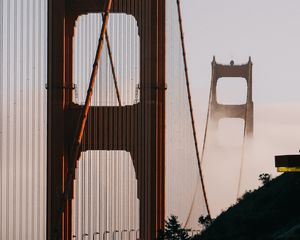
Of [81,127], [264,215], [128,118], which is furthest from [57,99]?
[264,215]

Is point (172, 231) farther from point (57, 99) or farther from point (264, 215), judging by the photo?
point (57, 99)

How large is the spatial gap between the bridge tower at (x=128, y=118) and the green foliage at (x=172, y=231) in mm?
205

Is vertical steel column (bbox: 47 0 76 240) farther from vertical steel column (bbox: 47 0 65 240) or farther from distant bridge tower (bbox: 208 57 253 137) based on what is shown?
distant bridge tower (bbox: 208 57 253 137)

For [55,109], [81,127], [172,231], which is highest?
[55,109]

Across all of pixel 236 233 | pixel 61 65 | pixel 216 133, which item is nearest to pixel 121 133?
pixel 61 65

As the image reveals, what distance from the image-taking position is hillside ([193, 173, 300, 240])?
19.6 metres

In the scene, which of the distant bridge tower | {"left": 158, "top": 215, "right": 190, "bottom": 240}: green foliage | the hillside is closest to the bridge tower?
{"left": 158, "top": 215, "right": 190, "bottom": 240}: green foliage

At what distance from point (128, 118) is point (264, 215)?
405 centimetres

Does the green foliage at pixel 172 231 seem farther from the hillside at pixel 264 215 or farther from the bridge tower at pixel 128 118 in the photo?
the hillside at pixel 264 215

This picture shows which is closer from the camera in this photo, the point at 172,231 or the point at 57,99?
the point at 172,231

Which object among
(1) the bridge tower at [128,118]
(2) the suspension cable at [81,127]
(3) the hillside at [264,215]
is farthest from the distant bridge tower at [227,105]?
(3) the hillside at [264,215]

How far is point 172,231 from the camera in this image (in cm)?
2264

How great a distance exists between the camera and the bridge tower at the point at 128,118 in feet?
73.7

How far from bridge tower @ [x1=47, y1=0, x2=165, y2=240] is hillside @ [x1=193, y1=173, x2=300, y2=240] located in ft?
4.91
